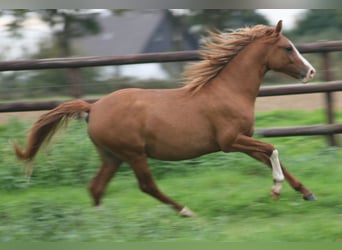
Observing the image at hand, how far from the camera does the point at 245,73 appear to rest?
6258 millimetres

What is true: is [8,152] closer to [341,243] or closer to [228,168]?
[228,168]

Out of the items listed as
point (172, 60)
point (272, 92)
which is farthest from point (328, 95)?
point (172, 60)

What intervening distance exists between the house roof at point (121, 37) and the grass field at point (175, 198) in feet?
22.5

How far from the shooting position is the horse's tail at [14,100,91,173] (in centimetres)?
615

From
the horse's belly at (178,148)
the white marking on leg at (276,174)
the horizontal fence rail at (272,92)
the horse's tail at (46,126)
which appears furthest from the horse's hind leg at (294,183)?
the horizontal fence rail at (272,92)

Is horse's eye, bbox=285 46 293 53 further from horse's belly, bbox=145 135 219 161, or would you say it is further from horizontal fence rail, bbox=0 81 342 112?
horizontal fence rail, bbox=0 81 342 112

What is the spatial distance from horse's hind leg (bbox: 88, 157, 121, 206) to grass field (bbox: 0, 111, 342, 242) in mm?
124

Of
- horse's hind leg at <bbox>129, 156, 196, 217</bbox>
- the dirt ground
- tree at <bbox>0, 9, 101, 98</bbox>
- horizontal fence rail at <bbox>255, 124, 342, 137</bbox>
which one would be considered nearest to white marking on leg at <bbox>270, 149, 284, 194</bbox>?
horse's hind leg at <bbox>129, 156, 196, 217</bbox>

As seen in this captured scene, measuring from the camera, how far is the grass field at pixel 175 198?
16.6ft

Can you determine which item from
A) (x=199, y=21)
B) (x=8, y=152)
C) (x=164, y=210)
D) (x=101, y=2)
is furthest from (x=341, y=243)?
(x=199, y=21)

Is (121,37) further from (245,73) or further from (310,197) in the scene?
(310,197)

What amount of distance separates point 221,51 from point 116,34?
8968mm

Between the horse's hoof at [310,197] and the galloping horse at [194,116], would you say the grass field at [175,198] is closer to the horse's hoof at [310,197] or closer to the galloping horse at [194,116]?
the horse's hoof at [310,197]

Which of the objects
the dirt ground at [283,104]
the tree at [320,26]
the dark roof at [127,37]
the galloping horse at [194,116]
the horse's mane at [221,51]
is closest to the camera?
the galloping horse at [194,116]
